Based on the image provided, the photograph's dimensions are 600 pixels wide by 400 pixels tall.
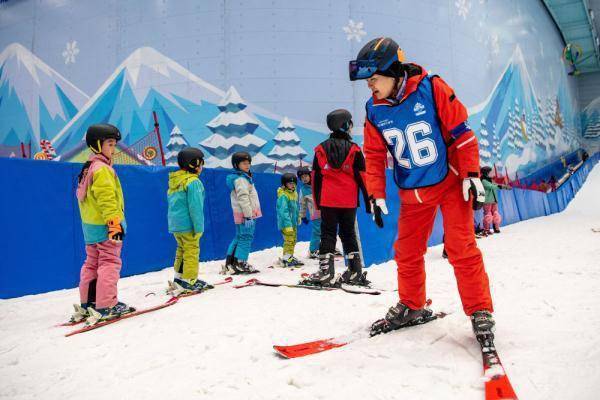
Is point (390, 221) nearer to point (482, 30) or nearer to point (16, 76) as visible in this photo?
point (482, 30)

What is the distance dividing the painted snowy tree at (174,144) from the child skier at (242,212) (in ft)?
22.8

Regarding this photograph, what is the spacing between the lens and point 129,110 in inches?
498

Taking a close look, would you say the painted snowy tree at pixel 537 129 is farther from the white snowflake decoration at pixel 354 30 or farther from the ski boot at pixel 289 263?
the ski boot at pixel 289 263

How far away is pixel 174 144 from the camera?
1205 cm

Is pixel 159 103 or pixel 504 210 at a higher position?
pixel 159 103

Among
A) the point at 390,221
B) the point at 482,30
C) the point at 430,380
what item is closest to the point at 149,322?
the point at 430,380

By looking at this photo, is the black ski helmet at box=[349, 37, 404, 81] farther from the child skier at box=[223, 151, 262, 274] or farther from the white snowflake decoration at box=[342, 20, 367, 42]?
the white snowflake decoration at box=[342, 20, 367, 42]

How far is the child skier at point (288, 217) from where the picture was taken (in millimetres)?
6455

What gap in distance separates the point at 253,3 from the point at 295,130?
170 inches

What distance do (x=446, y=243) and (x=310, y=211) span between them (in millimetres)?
4971

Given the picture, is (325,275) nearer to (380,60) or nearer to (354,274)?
(354,274)

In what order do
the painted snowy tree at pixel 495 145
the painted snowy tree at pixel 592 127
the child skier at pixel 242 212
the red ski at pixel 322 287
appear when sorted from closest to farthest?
the red ski at pixel 322 287 → the child skier at pixel 242 212 → the painted snowy tree at pixel 495 145 → the painted snowy tree at pixel 592 127

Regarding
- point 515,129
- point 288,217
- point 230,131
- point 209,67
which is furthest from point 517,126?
point 288,217

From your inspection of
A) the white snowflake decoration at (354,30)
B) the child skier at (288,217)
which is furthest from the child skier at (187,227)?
the white snowflake decoration at (354,30)
